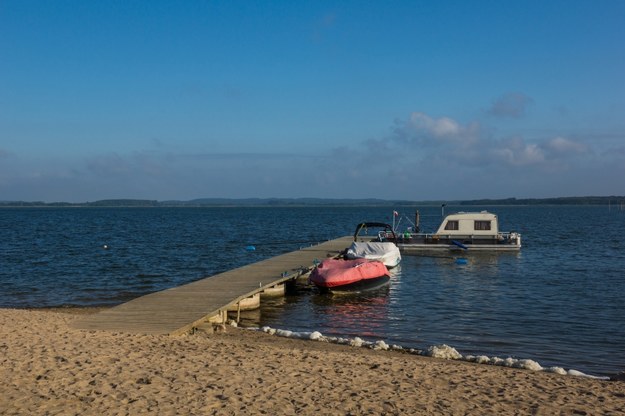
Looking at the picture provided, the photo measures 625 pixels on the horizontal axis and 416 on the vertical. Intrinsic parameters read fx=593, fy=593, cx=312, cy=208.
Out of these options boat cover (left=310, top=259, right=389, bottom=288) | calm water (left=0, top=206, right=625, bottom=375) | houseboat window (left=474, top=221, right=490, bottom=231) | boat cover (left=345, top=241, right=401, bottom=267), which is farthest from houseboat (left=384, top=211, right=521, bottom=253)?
boat cover (left=310, top=259, right=389, bottom=288)

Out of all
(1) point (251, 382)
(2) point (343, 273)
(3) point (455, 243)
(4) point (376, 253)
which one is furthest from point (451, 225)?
(1) point (251, 382)

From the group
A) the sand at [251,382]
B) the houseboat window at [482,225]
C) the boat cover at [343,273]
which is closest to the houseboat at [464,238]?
the houseboat window at [482,225]

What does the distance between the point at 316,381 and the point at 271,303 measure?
12.4 metres

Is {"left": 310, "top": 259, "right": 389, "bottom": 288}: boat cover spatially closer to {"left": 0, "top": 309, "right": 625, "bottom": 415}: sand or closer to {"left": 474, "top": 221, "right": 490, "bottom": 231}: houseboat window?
{"left": 0, "top": 309, "right": 625, "bottom": 415}: sand

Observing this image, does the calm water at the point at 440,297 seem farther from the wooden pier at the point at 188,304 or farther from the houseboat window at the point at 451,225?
the houseboat window at the point at 451,225

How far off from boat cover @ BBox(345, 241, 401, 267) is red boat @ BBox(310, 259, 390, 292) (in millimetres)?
4760

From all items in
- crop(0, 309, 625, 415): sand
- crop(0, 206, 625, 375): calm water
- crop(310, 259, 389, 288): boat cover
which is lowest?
crop(0, 206, 625, 375): calm water

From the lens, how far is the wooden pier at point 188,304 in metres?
15.8

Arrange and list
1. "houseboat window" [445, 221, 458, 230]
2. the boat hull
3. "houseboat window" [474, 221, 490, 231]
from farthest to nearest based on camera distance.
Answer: "houseboat window" [445, 221, 458, 230] → "houseboat window" [474, 221, 490, 231] → the boat hull

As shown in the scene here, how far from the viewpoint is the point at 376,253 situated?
32.0 metres

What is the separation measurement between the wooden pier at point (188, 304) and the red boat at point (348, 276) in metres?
1.52

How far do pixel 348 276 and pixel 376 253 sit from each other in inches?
293

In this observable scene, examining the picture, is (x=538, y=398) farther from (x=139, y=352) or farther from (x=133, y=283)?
(x=133, y=283)

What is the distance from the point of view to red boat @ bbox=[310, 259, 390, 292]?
24.5 meters
